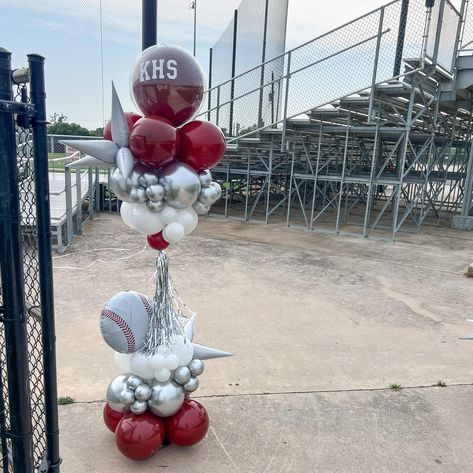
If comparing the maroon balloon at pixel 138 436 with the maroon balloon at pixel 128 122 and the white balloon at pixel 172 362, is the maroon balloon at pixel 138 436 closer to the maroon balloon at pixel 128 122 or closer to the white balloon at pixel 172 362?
the white balloon at pixel 172 362

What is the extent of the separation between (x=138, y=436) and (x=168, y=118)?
188cm

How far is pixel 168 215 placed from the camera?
2451mm

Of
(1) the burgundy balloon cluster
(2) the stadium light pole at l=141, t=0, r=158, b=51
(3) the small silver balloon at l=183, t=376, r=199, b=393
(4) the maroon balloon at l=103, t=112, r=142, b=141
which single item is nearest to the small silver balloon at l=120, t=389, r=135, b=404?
(3) the small silver balloon at l=183, t=376, r=199, b=393

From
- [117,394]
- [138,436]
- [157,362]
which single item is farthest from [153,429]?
[157,362]

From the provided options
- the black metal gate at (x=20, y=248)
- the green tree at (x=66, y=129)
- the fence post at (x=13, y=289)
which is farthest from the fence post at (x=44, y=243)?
the green tree at (x=66, y=129)

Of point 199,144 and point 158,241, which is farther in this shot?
point 158,241

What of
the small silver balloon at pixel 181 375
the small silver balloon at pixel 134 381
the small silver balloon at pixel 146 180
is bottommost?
the small silver balloon at pixel 134 381

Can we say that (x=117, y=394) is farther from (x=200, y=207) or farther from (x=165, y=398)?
(x=200, y=207)

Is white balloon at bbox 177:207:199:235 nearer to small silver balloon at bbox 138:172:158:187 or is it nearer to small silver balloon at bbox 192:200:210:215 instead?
small silver balloon at bbox 192:200:210:215

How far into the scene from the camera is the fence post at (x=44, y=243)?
1708mm

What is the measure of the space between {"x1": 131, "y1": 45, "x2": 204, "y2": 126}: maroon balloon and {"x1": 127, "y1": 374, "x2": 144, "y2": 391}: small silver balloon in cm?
158

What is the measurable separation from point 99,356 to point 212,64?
12.5m

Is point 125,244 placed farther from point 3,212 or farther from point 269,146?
point 3,212

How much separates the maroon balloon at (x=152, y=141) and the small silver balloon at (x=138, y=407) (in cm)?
144
